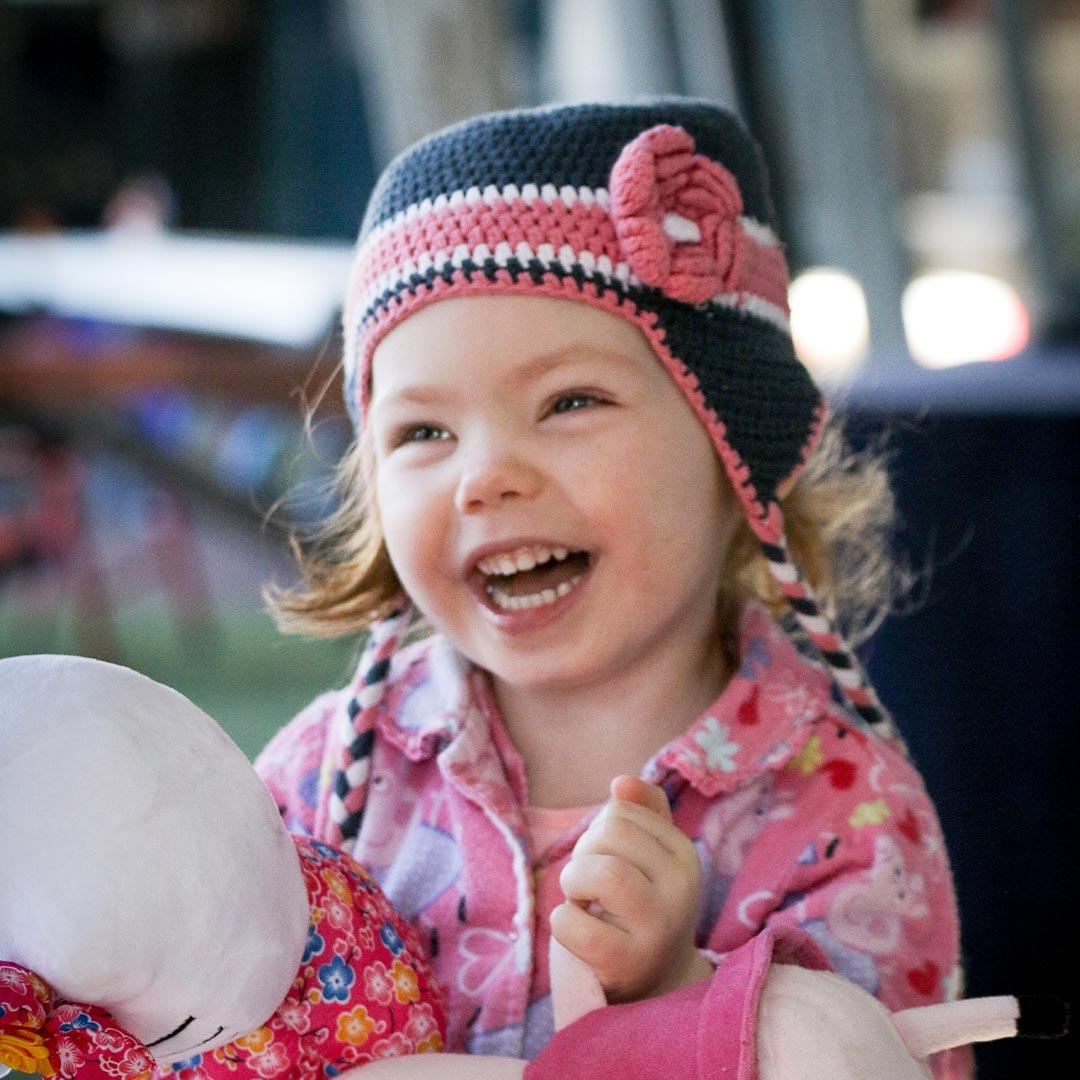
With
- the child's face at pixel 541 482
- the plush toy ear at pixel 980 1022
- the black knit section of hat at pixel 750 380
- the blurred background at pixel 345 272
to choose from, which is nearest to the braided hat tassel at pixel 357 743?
the child's face at pixel 541 482

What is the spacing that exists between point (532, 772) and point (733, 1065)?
43cm

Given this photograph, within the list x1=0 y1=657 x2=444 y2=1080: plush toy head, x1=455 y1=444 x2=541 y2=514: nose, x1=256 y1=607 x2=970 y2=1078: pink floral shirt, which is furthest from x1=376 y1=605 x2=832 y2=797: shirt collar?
x1=0 y1=657 x2=444 y2=1080: plush toy head

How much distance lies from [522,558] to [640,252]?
0.76 feet

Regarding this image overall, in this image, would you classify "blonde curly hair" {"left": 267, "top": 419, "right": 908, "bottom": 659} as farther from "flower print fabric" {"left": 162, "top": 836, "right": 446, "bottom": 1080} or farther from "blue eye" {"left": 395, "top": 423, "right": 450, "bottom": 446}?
"flower print fabric" {"left": 162, "top": 836, "right": 446, "bottom": 1080}

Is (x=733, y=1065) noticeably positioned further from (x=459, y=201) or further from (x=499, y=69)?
(x=499, y=69)

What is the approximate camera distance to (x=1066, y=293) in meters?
4.33

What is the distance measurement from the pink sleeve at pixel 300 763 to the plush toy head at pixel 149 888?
0.35 metres

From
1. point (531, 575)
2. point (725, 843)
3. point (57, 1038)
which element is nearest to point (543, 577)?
point (531, 575)

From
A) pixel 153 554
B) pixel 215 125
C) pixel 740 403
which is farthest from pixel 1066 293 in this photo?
pixel 215 125

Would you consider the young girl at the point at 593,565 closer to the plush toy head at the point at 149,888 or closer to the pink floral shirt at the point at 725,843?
the pink floral shirt at the point at 725,843

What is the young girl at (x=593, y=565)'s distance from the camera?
3.48 feet

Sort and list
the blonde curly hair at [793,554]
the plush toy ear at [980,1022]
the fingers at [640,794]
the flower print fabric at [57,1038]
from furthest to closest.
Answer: the blonde curly hair at [793,554] < the fingers at [640,794] < the plush toy ear at [980,1022] < the flower print fabric at [57,1038]

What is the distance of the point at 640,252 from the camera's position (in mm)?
1056

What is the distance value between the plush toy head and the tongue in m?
0.29
